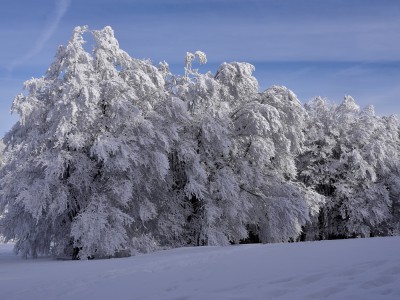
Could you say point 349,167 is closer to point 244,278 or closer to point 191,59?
point 191,59

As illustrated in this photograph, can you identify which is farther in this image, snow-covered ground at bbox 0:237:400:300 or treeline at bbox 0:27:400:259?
treeline at bbox 0:27:400:259

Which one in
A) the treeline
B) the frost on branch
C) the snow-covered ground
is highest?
the frost on branch

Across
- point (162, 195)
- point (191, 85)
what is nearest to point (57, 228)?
point (162, 195)

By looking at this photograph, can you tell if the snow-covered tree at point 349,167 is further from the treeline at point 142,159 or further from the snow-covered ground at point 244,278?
the snow-covered ground at point 244,278

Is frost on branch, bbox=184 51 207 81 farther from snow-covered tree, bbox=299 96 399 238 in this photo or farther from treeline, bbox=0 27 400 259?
snow-covered tree, bbox=299 96 399 238

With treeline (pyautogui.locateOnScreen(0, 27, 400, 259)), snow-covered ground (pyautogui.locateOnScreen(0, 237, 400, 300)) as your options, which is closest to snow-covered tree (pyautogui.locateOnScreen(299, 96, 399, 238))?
treeline (pyautogui.locateOnScreen(0, 27, 400, 259))

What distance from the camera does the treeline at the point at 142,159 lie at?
647 inches

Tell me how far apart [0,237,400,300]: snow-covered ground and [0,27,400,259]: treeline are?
22.1 feet

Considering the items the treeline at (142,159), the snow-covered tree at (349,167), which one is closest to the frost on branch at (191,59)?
the treeline at (142,159)

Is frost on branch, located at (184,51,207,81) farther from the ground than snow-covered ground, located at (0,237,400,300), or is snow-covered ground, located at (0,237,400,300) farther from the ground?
frost on branch, located at (184,51,207,81)

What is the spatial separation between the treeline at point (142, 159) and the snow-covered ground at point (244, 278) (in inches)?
266

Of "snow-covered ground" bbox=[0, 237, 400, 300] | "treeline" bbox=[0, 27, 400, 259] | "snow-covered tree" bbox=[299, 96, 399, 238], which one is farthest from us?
"snow-covered tree" bbox=[299, 96, 399, 238]

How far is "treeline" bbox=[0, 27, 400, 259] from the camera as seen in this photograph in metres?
16.4

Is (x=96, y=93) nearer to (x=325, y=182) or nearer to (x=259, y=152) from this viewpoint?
(x=259, y=152)
